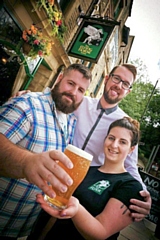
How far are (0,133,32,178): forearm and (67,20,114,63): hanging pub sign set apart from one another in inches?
163

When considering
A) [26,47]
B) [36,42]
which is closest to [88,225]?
[36,42]

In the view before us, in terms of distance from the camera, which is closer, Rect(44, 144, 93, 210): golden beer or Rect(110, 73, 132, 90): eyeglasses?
Rect(44, 144, 93, 210): golden beer

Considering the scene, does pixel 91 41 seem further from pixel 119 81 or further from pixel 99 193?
pixel 99 193

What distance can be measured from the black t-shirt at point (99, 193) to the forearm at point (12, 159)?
0.60m

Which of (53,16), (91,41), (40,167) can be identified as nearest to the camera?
(40,167)

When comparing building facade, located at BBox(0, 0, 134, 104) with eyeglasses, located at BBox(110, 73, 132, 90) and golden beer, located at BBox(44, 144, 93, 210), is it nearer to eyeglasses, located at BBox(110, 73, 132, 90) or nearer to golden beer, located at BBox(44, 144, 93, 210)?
eyeglasses, located at BBox(110, 73, 132, 90)

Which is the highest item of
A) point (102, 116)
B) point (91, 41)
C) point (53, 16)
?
point (91, 41)

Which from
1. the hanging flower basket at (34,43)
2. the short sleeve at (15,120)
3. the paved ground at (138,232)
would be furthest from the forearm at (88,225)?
the hanging flower basket at (34,43)

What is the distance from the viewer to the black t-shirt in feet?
3.91

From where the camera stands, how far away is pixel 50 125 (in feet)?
5.24

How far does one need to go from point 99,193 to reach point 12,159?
692 millimetres

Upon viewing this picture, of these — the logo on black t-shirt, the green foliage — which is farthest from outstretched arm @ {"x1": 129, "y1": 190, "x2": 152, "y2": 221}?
the green foliage

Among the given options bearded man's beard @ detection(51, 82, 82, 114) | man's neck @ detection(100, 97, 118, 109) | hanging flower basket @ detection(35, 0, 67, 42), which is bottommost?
Result: bearded man's beard @ detection(51, 82, 82, 114)

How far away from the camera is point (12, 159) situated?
0.91 metres
